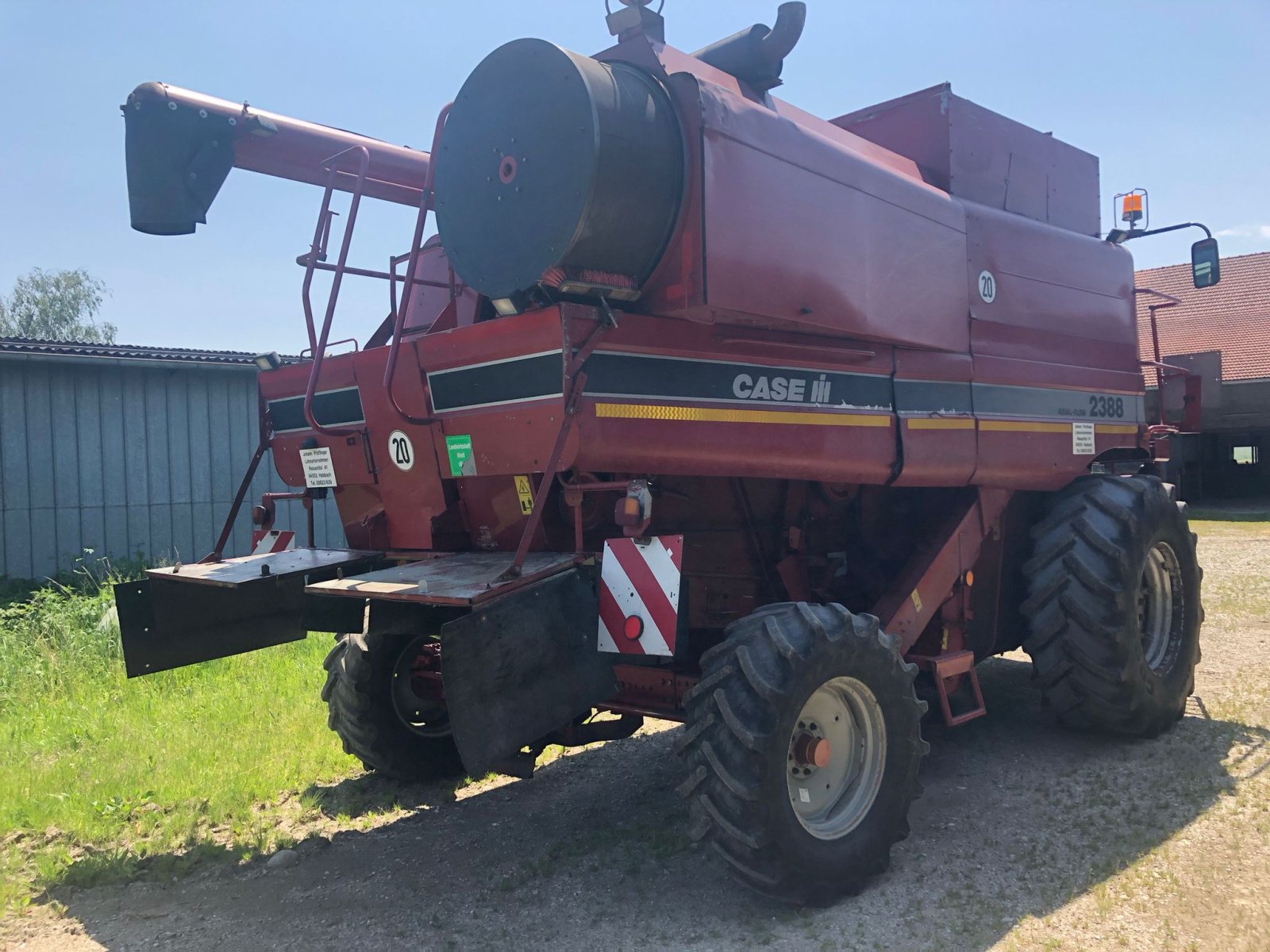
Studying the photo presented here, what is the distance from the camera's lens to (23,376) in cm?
1216

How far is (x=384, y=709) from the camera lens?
17.4 feet

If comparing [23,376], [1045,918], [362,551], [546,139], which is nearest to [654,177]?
[546,139]

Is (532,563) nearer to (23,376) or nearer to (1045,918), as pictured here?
(1045,918)

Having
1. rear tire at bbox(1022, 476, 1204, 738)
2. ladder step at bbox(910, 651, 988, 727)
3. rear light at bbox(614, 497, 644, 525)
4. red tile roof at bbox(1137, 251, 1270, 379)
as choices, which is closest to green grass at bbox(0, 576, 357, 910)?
rear light at bbox(614, 497, 644, 525)

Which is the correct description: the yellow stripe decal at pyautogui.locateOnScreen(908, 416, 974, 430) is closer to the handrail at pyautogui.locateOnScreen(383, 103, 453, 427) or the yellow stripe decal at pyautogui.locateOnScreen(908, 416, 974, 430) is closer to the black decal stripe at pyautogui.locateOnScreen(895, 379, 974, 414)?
the black decal stripe at pyautogui.locateOnScreen(895, 379, 974, 414)

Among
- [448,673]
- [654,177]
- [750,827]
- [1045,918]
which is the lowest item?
[1045,918]

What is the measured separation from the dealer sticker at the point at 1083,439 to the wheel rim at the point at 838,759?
2914mm

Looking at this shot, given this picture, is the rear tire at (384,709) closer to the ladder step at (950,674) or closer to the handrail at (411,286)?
the handrail at (411,286)

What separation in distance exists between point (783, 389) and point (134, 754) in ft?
13.8

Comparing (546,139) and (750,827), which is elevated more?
(546,139)

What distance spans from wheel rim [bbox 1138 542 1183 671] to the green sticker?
4.17 m

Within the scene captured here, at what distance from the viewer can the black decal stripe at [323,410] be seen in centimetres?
475

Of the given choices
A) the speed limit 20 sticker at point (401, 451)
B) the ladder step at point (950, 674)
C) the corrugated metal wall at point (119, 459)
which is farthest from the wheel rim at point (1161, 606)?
the corrugated metal wall at point (119, 459)

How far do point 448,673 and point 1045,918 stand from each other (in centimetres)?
235
